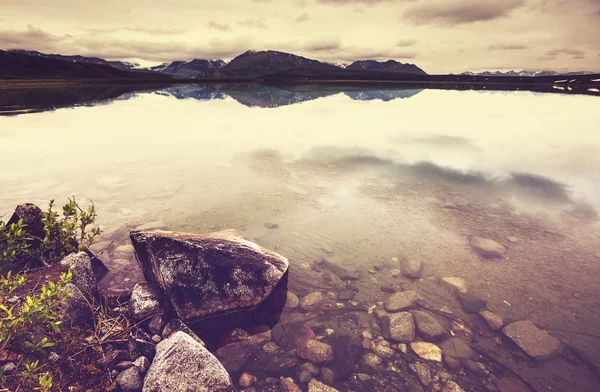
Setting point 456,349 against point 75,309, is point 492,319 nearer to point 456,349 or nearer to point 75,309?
point 456,349

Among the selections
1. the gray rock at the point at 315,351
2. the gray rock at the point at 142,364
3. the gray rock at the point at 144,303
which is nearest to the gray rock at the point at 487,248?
the gray rock at the point at 315,351

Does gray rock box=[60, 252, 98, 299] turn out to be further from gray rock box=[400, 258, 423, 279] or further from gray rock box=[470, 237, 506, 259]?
gray rock box=[470, 237, 506, 259]

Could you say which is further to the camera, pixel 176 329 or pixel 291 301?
pixel 291 301

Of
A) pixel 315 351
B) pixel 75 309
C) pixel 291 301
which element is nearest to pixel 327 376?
pixel 315 351

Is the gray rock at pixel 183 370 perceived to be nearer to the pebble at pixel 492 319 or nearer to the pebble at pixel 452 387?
the pebble at pixel 452 387

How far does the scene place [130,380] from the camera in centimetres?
544

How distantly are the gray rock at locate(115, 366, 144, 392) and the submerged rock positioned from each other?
A: 1.79 meters

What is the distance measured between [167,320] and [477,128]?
130ft

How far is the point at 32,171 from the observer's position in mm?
17250

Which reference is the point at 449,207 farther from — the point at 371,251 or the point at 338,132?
the point at 338,132

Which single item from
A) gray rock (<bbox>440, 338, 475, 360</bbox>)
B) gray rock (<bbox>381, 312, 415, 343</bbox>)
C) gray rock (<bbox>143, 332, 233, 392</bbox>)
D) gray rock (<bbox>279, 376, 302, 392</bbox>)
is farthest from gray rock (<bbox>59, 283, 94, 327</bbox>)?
gray rock (<bbox>440, 338, 475, 360</bbox>)

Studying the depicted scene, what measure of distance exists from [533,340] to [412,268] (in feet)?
11.9

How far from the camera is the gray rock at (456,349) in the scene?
23.2 feet

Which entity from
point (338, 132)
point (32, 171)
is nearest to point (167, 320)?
point (32, 171)
